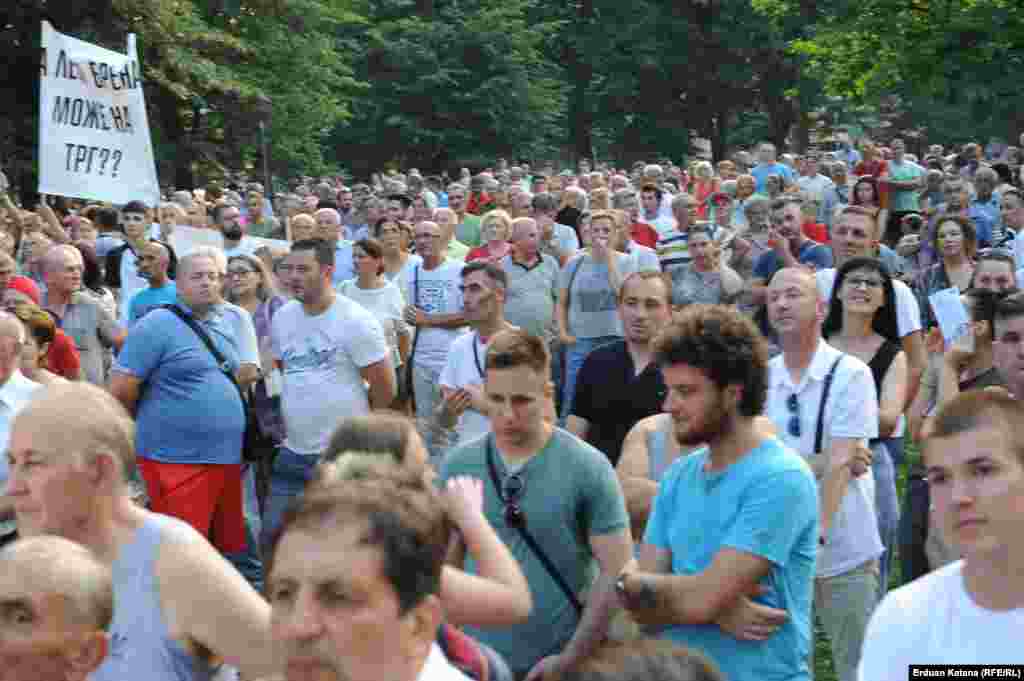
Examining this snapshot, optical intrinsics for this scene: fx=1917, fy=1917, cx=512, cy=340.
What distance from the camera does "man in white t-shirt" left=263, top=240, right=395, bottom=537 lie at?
9.37m

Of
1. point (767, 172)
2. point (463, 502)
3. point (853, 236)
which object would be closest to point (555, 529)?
point (463, 502)

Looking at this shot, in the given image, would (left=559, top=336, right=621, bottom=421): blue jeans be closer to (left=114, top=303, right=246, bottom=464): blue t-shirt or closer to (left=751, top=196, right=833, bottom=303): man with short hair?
(left=751, top=196, right=833, bottom=303): man with short hair

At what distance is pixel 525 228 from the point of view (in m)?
14.0

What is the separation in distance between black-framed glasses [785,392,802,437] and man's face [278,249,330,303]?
3297 millimetres

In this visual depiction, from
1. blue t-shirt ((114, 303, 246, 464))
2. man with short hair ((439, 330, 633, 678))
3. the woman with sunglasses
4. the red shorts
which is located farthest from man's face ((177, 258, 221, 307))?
man with short hair ((439, 330, 633, 678))

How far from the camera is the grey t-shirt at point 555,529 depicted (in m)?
5.59

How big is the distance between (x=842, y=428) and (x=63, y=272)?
5.83 meters

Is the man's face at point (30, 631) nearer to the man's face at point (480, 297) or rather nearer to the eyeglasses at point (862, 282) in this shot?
the eyeglasses at point (862, 282)

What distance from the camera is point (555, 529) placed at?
563 centimetres

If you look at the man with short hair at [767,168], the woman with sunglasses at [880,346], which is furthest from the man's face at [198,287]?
the man with short hair at [767,168]

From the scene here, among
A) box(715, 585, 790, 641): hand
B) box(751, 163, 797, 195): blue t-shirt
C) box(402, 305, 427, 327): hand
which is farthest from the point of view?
box(751, 163, 797, 195): blue t-shirt

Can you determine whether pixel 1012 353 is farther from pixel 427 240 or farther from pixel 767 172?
pixel 767 172

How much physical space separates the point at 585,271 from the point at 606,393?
5351 millimetres

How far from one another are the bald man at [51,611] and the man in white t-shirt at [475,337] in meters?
4.91
